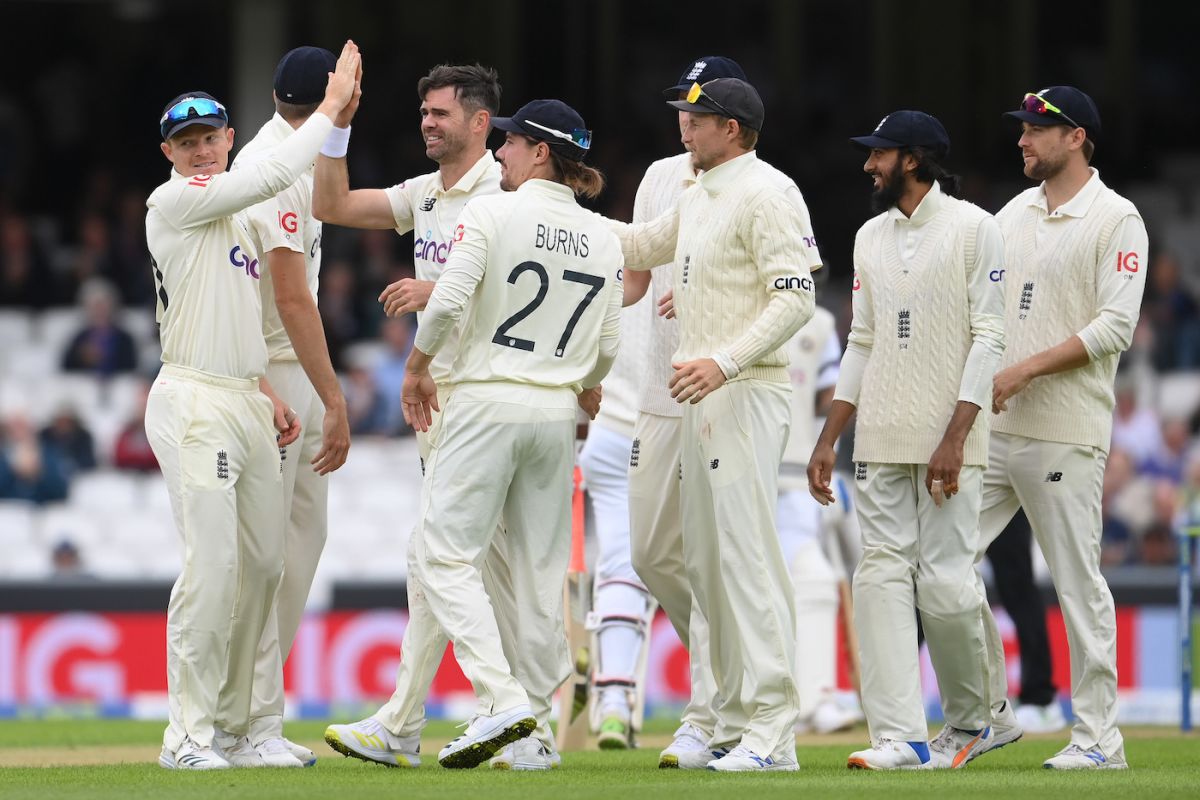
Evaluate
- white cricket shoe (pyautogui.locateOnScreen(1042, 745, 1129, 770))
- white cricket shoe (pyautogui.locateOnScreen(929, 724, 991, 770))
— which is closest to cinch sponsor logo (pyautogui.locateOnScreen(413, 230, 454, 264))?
white cricket shoe (pyautogui.locateOnScreen(929, 724, 991, 770))

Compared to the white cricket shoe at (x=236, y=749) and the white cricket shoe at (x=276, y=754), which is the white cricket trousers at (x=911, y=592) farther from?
the white cricket shoe at (x=236, y=749)

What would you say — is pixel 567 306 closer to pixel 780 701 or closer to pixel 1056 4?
pixel 780 701

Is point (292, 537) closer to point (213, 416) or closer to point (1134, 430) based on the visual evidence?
point (213, 416)

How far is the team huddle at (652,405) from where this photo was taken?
6.66m

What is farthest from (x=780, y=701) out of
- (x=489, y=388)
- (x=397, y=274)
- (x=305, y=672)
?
(x=397, y=274)

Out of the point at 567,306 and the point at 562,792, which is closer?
the point at 562,792

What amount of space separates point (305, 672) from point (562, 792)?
628 centimetres

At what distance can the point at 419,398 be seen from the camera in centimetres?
682

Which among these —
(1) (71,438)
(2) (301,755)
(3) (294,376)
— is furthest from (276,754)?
(1) (71,438)

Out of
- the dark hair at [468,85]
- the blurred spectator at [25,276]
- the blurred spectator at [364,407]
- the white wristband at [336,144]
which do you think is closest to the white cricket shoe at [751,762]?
the dark hair at [468,85]

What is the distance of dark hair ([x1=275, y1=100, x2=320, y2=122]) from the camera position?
7.31 m

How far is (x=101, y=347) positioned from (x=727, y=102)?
416 inches

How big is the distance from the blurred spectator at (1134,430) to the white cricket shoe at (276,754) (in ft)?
32.9

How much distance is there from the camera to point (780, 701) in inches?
261
